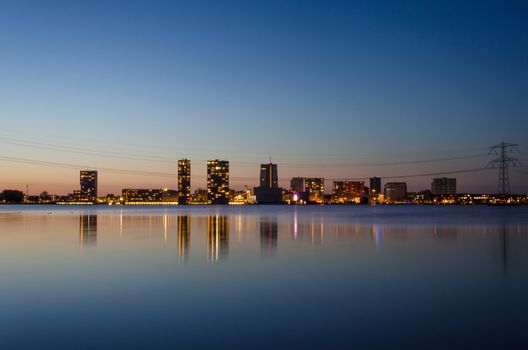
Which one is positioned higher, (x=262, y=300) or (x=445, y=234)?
(x=262, y=300)

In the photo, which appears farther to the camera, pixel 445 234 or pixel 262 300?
pixel 445 234

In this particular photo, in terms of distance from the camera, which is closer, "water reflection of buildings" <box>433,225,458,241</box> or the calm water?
the calm water

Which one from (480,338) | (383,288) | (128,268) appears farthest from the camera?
(128,268)

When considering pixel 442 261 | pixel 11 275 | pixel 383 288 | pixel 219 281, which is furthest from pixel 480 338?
pixel 11 275

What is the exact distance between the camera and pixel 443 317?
12.1m

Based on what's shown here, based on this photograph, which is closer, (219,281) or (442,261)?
(219,281)

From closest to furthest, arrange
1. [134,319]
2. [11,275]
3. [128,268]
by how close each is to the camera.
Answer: [134,319]
[11,275]
[128,268]

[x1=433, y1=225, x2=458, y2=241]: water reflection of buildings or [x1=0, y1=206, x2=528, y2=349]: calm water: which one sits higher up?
[x1=0, y1=206, x2=528, y2=349]: calm water

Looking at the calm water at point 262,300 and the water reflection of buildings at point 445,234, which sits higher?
the calm water at point 262,300

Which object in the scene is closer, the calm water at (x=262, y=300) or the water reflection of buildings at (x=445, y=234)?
the calm water at (x=262, y=300)

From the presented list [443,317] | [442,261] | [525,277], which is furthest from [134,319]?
[442,261]

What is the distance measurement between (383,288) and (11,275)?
14.8 m

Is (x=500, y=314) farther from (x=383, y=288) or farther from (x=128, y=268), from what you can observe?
(x=128, y=268)

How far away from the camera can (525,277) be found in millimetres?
18781
